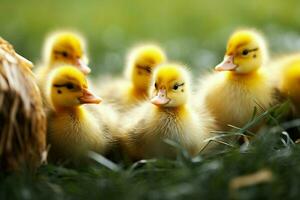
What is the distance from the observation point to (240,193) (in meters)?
2.57

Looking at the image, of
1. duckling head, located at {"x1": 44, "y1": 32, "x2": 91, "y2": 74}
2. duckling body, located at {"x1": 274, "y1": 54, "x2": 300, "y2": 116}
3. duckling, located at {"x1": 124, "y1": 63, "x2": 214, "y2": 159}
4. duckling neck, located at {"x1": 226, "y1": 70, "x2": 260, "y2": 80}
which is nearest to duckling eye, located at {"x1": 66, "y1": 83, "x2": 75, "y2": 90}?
duckling, located at {"x1": 124, "y1": 63, "x2": 214, "y2": 159}

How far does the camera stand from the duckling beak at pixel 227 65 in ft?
11.8

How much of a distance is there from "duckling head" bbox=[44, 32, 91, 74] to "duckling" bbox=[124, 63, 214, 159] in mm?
640

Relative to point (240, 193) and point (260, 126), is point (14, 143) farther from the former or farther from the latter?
point (260, 126)

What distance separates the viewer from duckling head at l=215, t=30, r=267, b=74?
3658mm

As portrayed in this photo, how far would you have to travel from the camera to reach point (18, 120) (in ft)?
9.55

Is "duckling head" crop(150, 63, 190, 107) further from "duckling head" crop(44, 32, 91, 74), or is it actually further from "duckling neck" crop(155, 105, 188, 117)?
"duckling head" crop(44, 32, 91, 74)

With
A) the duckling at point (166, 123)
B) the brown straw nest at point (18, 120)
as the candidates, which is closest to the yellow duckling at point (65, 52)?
the duckling at point (166, 123)

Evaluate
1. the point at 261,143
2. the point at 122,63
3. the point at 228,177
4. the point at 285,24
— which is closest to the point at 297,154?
the point at 261,143

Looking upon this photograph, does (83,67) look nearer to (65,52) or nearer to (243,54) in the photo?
(65,52)

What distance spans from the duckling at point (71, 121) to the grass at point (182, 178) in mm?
224

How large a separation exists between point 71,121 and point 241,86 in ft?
2.79

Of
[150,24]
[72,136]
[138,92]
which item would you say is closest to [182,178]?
[72,136]

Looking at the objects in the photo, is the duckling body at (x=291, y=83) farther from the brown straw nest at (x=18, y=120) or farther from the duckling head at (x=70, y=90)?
the brown straw nest at (x=18, y=120)
